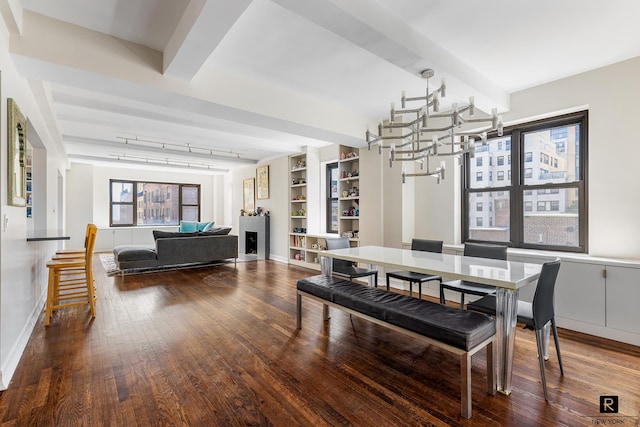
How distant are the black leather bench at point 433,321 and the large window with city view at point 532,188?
2.29 m

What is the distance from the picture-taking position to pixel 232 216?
9992 millimetres

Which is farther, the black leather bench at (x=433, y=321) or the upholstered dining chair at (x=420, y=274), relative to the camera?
the upholstered dining chair at (x=420, y=274)

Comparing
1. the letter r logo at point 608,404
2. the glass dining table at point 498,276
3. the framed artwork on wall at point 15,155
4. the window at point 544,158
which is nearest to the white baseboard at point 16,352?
the framed artwork on wall at point 15,155

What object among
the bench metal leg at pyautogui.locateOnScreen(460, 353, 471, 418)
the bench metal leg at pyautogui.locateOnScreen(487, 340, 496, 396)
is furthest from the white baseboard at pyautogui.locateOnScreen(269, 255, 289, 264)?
the bench metal leg at pyautogui.locateOnScreen(460, 353, 471, 418)

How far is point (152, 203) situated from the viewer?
10016mm

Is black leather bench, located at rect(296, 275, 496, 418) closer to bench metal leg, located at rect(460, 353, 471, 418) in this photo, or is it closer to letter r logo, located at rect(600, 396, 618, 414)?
bench metal leg, located at rect(460, 353, 471, 418)

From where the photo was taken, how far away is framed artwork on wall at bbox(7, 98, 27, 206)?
7.57ft

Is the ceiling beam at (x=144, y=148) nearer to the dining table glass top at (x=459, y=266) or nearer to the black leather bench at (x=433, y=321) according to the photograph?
the dining table glass top at (x=459, y=266)

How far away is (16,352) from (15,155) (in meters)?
1.57

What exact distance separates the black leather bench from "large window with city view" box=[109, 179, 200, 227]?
29.6ft

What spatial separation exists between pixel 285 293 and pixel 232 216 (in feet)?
20.1

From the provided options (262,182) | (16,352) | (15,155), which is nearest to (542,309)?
(16,352)

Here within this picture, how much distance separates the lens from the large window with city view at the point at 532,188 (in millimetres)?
3471

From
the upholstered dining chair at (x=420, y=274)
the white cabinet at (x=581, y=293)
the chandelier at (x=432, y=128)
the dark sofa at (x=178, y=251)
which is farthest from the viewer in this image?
the dark sofa at (x=178, y=251)
